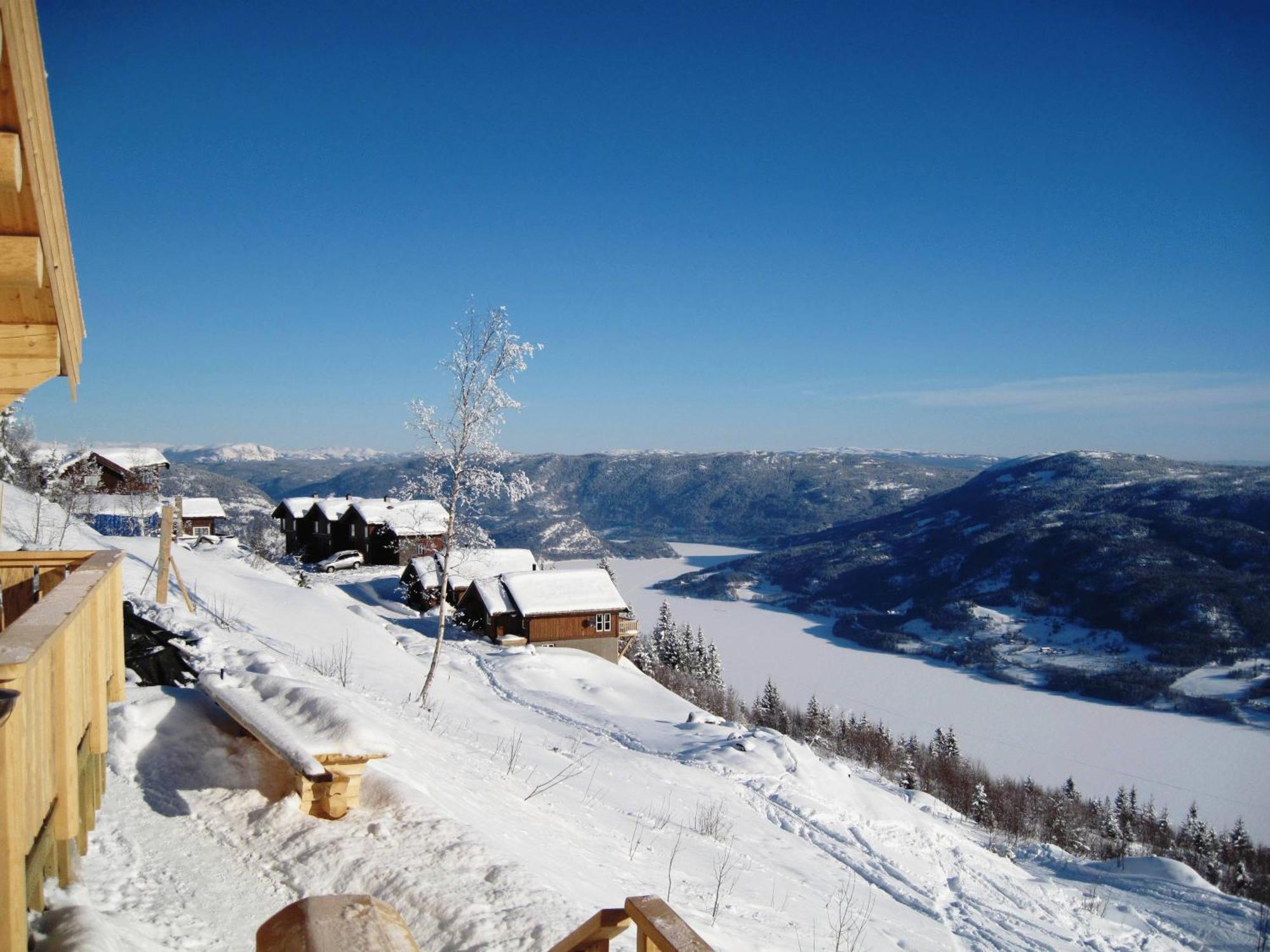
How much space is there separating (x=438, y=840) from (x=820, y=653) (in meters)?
115

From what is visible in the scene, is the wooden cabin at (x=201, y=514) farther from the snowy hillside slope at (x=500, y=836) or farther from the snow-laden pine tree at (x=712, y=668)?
the snow-laden pine tree at (x=712, y=668)

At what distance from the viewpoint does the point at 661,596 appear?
14662cm

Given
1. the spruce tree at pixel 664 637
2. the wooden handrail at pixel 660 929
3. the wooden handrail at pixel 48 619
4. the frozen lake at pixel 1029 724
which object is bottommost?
the frozen lake at pixel 1029 724

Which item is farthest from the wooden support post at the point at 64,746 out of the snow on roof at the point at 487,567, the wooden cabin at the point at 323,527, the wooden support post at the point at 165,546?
the wooden cabin at the point at 323,527

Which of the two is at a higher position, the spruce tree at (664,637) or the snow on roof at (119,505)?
the snow on roof at (119,505)

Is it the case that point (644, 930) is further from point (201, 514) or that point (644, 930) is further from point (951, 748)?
point (951, 748)

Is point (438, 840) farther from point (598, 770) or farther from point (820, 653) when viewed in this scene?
point (820, 653)

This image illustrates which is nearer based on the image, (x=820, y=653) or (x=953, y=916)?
(x=953, y=916)

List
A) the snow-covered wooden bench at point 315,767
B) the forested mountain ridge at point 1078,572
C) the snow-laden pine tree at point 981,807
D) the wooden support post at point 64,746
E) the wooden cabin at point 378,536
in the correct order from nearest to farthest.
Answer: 1. the wooden support post at point 64,746
2. the snow-covered wooden bench at point 315,767
3. the snow-laden pine tree at point 981,807
4. the wooden cabin at point 378,536
5. the forested mountain ridge at point 1078,572

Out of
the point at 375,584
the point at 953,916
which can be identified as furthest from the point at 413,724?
the point at 375,584

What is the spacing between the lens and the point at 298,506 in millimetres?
55312

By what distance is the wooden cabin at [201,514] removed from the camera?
48.3 meters

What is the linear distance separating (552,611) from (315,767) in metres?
32.2

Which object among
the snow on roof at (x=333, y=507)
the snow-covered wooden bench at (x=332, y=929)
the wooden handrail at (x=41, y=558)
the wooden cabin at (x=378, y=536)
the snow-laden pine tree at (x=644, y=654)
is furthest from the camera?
the snow on roof at (x=333, y=507)
